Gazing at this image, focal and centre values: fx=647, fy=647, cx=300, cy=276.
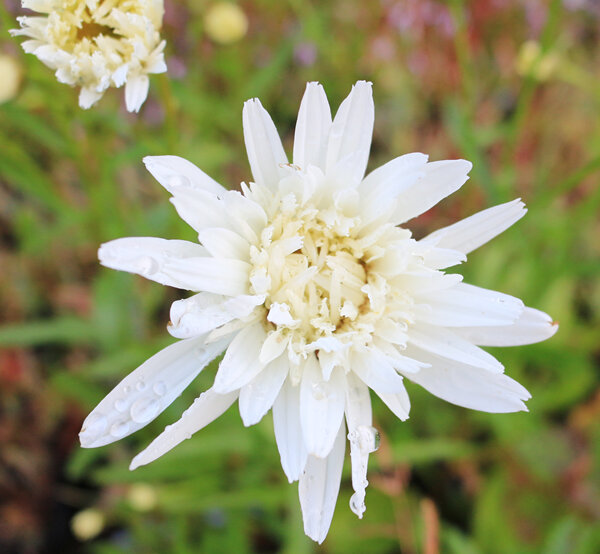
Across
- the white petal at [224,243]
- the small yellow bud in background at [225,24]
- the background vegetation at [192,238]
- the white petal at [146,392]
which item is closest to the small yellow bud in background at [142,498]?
the background vegetation at [192,238]

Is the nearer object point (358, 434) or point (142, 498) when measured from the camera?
point (358, 434)

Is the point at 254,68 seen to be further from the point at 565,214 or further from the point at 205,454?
the point at 205,454

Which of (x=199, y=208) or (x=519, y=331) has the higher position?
(x=199, y=208)

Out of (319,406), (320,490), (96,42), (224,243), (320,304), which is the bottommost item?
(320,490)

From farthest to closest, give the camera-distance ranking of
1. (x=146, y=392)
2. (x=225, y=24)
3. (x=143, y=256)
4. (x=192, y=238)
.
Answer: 1. (x=225, y=24)
2. (x=192, y=238)
3. (x=146, y=392)
4. (x=143, y=256)

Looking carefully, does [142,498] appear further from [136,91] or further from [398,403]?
[136,91]

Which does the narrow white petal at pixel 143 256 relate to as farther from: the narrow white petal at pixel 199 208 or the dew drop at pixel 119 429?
the dew drop at pixel 119 429

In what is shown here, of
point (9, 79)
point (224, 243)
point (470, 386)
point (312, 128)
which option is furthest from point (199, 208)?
point (9, 79)

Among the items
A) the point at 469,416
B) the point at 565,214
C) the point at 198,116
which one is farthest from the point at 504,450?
the point at 198,116
